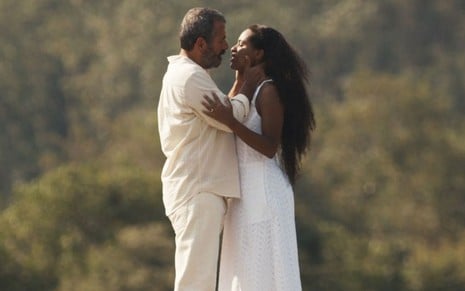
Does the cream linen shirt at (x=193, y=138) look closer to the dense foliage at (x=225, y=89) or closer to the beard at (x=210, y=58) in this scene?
the beard at (x=210, y=58)

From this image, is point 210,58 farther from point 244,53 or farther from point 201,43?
point 244,53

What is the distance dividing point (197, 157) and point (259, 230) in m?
0.40

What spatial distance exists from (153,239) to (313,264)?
2.11m

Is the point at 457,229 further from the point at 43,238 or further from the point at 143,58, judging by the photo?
the point at 143,58

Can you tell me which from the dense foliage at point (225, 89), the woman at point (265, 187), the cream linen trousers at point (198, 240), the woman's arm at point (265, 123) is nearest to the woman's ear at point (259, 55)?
the woman at point (265, 187)

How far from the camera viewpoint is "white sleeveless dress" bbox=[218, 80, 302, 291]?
20.0ft

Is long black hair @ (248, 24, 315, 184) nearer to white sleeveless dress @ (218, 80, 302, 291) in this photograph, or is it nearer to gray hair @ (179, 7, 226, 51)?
white sleeveless dress @ (218, 80, 302, 291)

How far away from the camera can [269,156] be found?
238 inches

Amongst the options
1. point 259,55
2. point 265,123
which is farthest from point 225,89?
point 265,123

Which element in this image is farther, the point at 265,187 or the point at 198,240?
the point at 265,187

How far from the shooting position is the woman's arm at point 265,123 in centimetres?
589

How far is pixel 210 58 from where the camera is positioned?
5996 millimetres

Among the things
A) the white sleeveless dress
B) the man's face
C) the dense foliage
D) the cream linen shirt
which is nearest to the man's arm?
the cream linen shirt

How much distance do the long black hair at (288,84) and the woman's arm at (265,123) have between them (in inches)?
2.3
